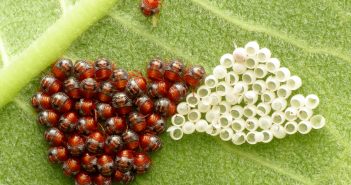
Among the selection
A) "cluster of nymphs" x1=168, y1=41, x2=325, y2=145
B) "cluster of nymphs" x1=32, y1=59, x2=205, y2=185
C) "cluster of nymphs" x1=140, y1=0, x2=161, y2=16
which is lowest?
"cluster of nymphs" x1=32, y1=59, x2=205, y2=185

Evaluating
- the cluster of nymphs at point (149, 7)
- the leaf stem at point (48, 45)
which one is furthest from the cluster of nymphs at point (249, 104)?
the leaf stem at point (48, 45)

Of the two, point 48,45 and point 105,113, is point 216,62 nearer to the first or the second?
point 105,113

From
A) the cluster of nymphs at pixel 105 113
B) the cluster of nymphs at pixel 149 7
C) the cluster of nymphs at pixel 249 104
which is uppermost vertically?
the cluster of nymphs at pixel 149 7

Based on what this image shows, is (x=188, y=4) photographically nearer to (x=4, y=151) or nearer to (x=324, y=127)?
(x=324, y=127)

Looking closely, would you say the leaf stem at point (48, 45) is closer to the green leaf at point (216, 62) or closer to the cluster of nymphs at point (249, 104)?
the green leaf at point (216, 62)

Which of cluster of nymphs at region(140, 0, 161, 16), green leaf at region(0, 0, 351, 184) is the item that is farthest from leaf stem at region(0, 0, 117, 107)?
cluster of nymphs at region(140, 0, 161, 16)

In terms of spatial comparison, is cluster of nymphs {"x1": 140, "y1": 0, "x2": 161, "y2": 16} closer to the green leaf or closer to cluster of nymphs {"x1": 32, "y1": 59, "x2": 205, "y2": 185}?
the green leaf

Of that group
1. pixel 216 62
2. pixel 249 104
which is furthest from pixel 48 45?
pixel 249 104
